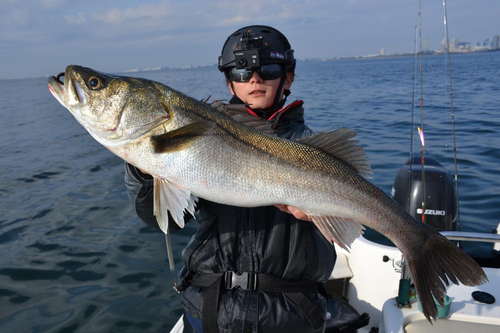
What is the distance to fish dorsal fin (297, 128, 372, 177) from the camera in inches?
102

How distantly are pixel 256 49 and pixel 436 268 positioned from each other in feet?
6.89

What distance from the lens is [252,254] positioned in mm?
2621

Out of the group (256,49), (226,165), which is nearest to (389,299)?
(226,165)

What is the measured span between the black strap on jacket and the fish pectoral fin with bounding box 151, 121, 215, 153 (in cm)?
95

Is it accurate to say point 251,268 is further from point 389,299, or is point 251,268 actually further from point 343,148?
point 389,299

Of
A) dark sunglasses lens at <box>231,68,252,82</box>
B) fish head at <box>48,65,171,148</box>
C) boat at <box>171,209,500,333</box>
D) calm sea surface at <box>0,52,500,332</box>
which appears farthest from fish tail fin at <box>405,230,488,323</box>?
fish head at <box>48,65,171,148</box>

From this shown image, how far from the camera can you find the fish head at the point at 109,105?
7.90 feet

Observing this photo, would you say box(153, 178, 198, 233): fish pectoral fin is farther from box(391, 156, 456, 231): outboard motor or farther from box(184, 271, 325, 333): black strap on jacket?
box(391, 156, 456, 231): outboard motor

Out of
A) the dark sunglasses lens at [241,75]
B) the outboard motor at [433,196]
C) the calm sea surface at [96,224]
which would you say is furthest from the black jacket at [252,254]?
the outboard motor at [433,196]

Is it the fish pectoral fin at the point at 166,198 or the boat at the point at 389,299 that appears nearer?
the fish pectoral fin at the point at 166,198

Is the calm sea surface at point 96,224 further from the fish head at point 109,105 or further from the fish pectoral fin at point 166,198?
the fish head at point 109,105

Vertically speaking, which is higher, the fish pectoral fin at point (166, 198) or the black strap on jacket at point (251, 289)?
the fish pectoral fin at point (166, 198)

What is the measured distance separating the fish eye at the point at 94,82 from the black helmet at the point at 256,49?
1103mm

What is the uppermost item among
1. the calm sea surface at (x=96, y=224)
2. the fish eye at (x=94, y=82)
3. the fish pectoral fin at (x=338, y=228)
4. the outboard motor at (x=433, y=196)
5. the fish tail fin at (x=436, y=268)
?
the fish eye at (x=94, y=82)
